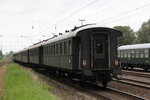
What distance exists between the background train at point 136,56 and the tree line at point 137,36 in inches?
1762

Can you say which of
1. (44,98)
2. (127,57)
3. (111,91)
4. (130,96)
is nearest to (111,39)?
(111,91)

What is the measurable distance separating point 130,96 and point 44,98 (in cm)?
452

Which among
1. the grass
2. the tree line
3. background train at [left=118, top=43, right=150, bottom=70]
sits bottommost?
the grass

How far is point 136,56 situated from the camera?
116ft

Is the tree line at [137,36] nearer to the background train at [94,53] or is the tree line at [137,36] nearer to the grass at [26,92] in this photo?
the background train at [94,53]

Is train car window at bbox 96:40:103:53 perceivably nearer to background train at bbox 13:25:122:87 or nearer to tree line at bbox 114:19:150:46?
background train at bbox 13:25:122:87

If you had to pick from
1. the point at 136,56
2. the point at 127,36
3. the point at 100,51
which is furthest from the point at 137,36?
the point at 100,51

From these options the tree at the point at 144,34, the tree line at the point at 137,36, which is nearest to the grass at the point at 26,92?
the tree line at the point at 137,36

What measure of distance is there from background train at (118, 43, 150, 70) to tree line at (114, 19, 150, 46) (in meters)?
44.8

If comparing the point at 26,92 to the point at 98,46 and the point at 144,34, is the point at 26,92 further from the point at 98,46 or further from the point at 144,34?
the point at 144,34

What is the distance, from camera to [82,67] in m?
15.6

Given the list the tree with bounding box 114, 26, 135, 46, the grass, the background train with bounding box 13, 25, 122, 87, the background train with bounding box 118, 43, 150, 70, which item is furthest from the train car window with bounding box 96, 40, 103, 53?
the tree with bounding box 114, 26, 135, 46

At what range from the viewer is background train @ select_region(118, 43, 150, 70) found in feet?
108

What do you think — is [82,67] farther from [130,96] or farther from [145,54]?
[145,54]
